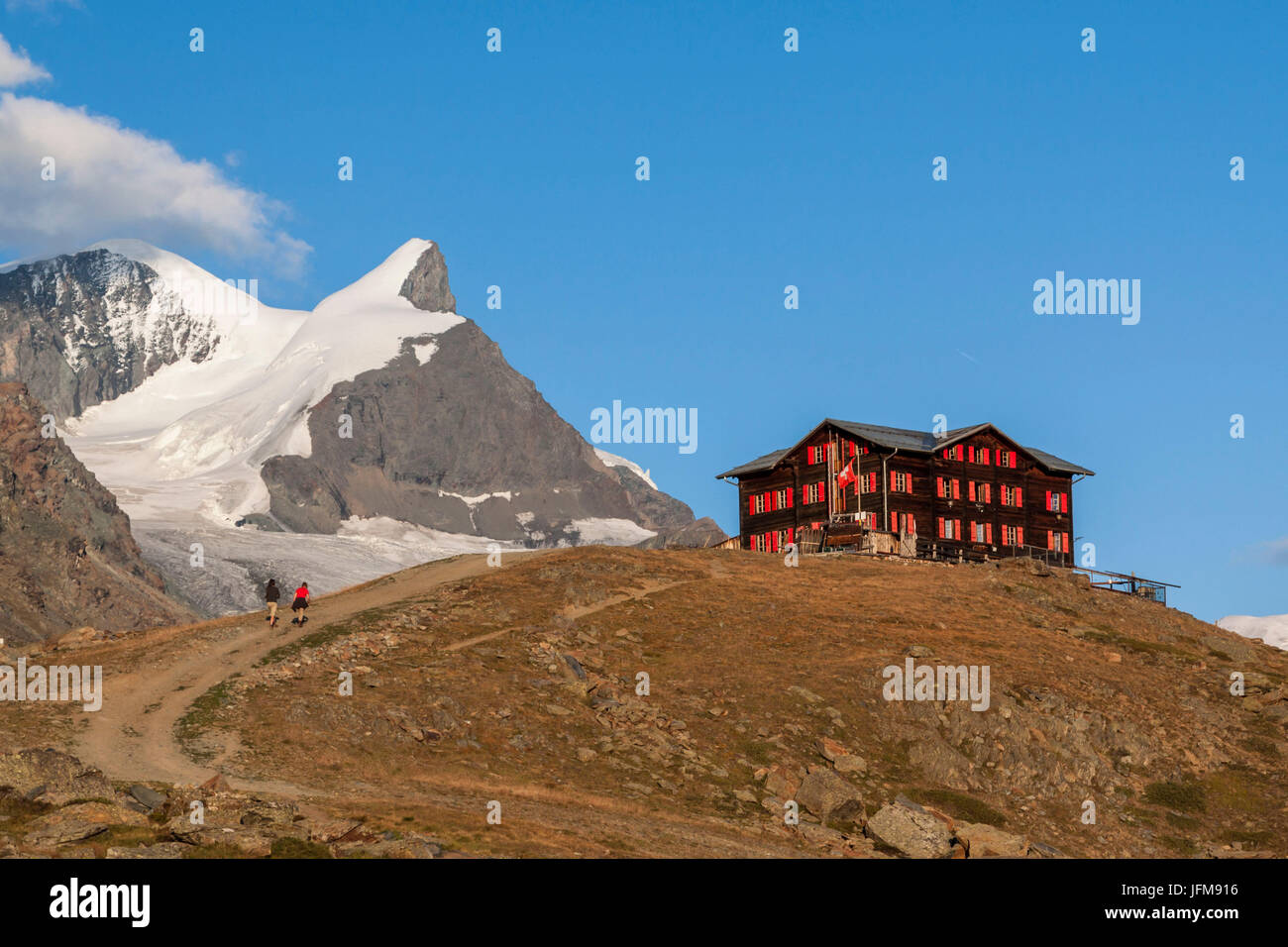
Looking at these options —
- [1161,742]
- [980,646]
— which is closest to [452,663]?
[980,646]

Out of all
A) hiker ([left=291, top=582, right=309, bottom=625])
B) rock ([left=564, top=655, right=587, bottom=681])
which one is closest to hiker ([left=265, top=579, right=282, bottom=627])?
hiker ([left=291, top=582, right=309, bottom=625])

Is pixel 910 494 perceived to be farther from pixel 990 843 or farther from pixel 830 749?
pixel 990 843

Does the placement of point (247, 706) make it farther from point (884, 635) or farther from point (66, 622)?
point (66, 622)

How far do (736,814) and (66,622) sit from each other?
156 meters

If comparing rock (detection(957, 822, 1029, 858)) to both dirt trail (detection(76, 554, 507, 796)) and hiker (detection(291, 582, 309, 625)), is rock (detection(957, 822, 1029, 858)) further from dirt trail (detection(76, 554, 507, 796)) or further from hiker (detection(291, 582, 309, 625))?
hiker (detection(291, 582, 309, 625))

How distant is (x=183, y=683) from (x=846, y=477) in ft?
161

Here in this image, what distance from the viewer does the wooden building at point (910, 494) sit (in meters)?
83.3

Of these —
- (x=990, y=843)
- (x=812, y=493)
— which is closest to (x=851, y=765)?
(x=990, y=843)

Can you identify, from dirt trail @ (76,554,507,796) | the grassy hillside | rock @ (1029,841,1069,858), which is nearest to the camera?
dirt trail @ (76,554,507,796)

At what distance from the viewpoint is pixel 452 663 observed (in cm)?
4969

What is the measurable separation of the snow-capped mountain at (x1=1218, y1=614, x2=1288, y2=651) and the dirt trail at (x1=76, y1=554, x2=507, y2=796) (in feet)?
406

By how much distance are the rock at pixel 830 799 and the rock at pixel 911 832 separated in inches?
61.1

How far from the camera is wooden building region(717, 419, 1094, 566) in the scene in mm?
83312
